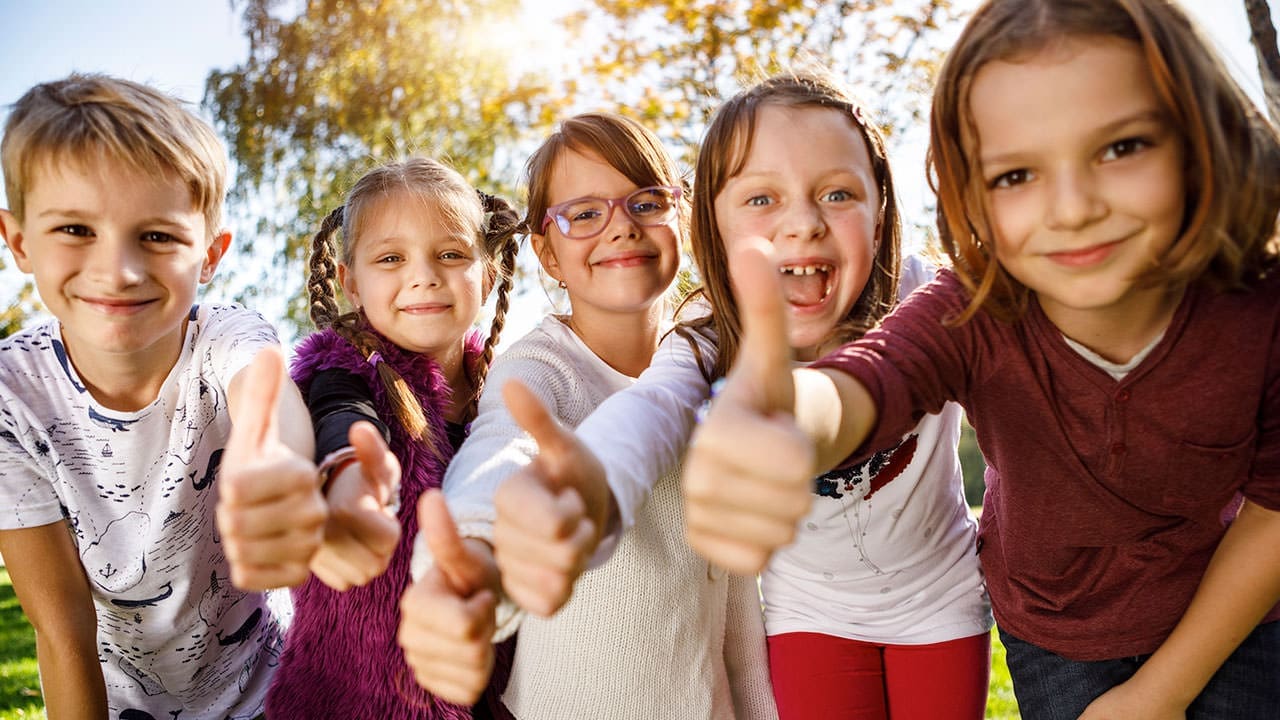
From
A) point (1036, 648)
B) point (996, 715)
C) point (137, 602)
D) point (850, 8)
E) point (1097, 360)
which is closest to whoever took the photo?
point (1097, 360)

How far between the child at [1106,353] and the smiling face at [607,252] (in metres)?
0.90

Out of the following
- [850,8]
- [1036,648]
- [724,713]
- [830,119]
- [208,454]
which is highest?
[850,8]

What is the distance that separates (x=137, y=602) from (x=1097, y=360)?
2535mm

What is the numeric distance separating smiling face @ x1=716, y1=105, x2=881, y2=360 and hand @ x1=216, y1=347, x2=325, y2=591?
4.09 ft

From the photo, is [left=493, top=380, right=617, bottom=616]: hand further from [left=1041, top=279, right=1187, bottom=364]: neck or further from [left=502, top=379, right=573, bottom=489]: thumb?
[left=1041, top=279, right=1187, bottom=364]: neck

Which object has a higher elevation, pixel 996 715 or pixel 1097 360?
pixel 1097 360

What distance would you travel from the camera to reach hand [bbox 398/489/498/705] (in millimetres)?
1209

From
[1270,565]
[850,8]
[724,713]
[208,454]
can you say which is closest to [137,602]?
[208,454]

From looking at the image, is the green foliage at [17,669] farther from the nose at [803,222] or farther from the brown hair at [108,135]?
the nose at [803,222]

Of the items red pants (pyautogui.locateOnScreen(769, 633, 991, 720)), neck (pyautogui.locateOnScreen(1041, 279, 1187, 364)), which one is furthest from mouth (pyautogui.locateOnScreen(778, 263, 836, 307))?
red pants (pyautogui.locateOnScreen(769, 633, 991, 720))

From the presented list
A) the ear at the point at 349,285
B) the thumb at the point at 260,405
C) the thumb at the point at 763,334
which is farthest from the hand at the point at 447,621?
the ear at the point at 349,285

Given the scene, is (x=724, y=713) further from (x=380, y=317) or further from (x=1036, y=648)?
(x=380, y=317)

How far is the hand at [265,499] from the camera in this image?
4.04 ft

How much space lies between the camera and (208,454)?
94.5 inches
